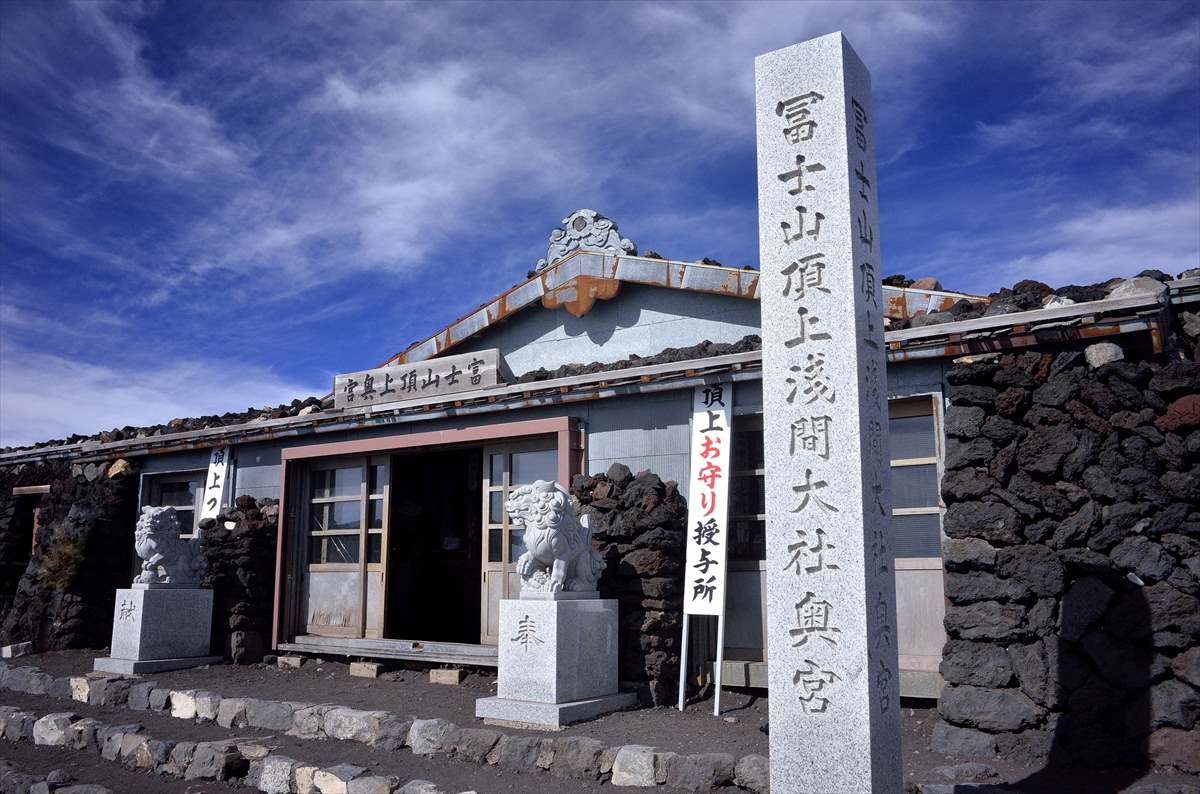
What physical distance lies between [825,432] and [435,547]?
9894mm

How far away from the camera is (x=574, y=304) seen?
35.3 feet

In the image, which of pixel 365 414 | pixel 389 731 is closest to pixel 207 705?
pixel 389 731

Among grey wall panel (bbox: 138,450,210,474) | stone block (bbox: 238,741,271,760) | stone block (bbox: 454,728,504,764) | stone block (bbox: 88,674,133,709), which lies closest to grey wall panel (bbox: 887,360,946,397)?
stone block (bbox: 454,728,504,764)

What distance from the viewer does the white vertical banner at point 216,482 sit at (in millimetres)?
12672

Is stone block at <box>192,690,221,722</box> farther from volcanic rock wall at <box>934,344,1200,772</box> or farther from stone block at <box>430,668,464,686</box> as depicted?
Result: volcanic rock wall at <box>934,344,1200,772</box>

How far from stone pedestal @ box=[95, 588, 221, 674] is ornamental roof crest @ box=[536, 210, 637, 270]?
241 inches

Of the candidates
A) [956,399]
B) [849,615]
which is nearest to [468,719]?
[849,615]

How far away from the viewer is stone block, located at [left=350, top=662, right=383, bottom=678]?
34.4 feet

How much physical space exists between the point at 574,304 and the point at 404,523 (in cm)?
399

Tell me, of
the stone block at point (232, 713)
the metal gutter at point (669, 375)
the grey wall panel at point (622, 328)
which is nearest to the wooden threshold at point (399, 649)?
the stone block at point (232, 713)

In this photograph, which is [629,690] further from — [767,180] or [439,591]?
[439,591]

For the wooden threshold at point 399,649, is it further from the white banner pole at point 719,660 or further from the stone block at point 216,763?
the stone block at point 216,763

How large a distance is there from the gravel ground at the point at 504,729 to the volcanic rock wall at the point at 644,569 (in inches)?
16.2

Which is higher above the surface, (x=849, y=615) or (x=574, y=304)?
(x=574, y=304)
